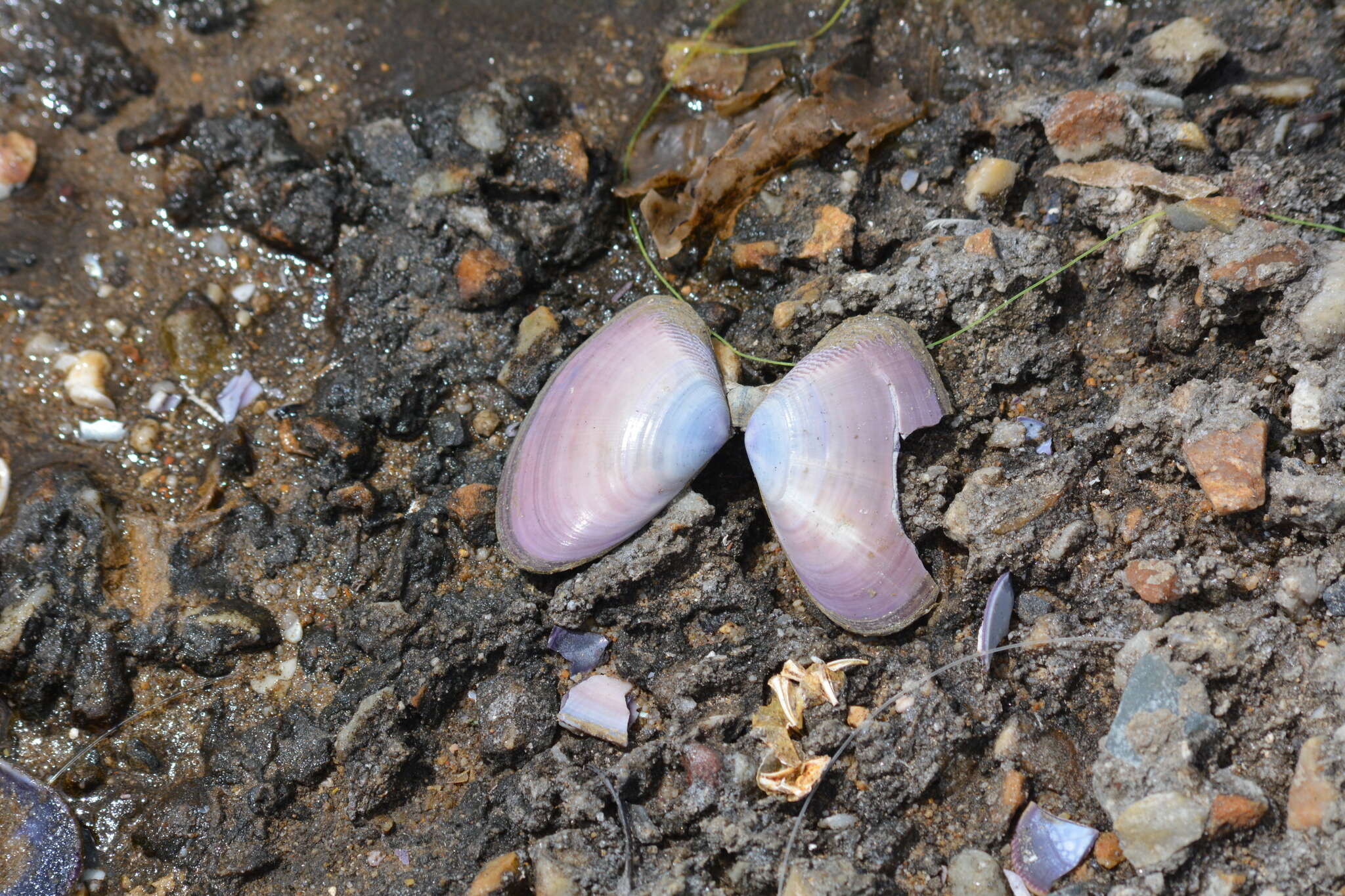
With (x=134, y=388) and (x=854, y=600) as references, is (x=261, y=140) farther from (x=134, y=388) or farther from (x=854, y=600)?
(x=854, y=600)

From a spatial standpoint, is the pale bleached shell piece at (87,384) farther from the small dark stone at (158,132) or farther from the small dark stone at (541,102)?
the small dark stone at (541,102)

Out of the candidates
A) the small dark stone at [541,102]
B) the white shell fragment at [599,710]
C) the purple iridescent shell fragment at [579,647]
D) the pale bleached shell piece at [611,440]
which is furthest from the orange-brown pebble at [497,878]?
the small dark stone at [541,102]

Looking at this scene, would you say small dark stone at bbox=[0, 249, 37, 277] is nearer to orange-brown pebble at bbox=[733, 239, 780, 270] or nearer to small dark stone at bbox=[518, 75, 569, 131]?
small dark stone at bbox=[518, 75, 569, 131]

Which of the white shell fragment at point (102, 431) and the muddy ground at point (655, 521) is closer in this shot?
the muddy ground at point (655, 521)

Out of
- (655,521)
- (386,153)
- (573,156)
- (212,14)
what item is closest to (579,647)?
(655,521)

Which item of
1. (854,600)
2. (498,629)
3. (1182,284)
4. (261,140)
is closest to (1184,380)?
(1182,284)
